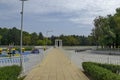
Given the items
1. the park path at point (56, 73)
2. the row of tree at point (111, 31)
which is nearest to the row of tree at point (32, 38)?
the row of tree at point (111, 31)

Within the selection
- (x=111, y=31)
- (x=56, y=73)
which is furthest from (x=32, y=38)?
(x=56, y=73)

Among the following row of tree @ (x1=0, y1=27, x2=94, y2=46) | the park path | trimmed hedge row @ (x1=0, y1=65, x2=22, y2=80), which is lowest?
→ the park path

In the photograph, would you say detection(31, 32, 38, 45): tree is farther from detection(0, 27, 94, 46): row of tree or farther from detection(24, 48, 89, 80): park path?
detection(24, 48, 89, 80): park path

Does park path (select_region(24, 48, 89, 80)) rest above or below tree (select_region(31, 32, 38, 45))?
below

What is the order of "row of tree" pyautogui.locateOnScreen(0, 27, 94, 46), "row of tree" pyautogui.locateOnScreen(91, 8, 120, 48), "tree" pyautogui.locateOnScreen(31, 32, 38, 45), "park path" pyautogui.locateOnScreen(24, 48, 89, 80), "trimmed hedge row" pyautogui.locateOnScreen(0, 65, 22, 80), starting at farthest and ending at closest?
"tree" pyautogui.locateOnScreen(31, 32, 38, 45) → "row of tree" pyautogui.locateOnScreen(0, 27, 94, 46) → "row of tree" pyautogui.locateOnScreen(91, 8, 120, 48) → "park path" pyautogui.locateOnScreen(24, 48, 89, 80) → "trimmed hedge row" pyautogui.locateOnScreen(0, 65, 22, 80)

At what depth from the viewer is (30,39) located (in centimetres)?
10719

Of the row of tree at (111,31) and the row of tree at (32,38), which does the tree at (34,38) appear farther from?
the row of tree at (111,31)

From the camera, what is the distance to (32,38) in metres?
111

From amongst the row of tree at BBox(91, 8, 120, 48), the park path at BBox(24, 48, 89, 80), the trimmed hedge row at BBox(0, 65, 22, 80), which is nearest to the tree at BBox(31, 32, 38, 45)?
the row of tree at BBox(91, 8, 120, 48)

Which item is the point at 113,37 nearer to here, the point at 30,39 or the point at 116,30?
the point at 116,30

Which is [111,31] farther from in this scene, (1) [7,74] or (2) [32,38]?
(1) [7,74]

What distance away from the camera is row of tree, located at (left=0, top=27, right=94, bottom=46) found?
95250 mm

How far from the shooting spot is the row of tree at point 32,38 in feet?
313

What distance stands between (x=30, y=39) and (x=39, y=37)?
30.0ft
